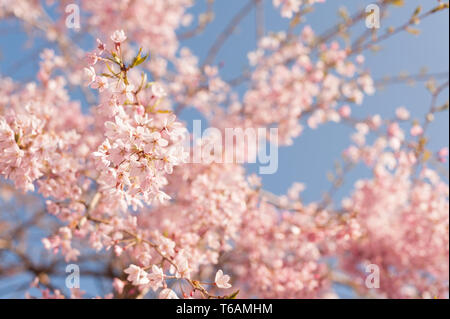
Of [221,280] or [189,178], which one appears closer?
[221,280]

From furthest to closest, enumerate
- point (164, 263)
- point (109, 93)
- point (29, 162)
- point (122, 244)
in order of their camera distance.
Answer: point (122, 244), point (164, 263), point (29, 162), point (109, 93)

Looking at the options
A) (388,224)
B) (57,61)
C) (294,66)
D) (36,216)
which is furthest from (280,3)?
(36,216)

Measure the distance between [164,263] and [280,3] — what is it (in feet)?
13.4

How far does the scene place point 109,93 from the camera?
6.24 ft

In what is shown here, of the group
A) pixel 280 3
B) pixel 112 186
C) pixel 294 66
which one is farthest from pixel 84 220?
pixel 294 66

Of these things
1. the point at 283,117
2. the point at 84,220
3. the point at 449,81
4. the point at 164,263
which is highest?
the point at 283,117

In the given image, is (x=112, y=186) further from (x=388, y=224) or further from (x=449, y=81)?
(x=388, y=224)

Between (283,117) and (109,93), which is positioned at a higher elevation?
(283,117)

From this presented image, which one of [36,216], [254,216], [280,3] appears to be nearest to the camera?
[254,216]

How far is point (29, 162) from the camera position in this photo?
216 centimetres

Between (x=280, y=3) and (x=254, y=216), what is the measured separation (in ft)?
10.4

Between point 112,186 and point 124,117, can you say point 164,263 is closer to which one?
point 112,186

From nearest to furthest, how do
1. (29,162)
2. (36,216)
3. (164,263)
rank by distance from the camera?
(29,162) → (164,263) → (36,216)

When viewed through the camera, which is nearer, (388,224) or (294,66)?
(294,66)
